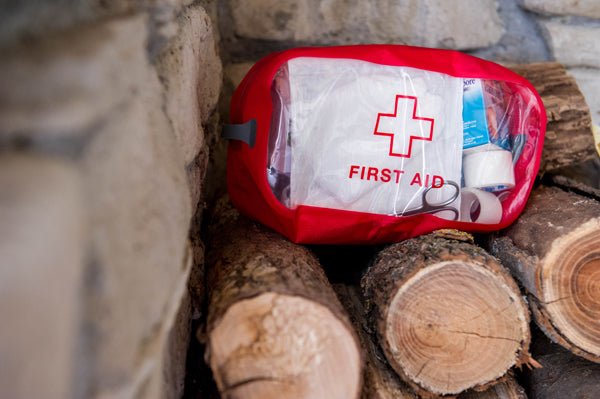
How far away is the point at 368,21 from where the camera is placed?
1.29 m

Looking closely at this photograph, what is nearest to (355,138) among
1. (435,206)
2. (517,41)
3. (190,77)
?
(435,206)

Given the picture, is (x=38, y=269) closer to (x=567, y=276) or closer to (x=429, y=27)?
(x=567, y=276)

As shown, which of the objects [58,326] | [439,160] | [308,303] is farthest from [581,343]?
[58,326]

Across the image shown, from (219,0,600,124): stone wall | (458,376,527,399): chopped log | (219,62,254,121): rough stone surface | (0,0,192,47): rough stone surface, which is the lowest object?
(458,376,527,399): chopped log

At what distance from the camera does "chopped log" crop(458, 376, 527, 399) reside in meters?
1.00

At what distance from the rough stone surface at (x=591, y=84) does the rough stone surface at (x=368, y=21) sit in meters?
0.23

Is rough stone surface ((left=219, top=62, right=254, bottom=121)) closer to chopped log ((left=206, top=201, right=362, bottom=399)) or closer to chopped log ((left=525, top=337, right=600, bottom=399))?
chopped log ((left=206, top=201, right=362, bottom=399))

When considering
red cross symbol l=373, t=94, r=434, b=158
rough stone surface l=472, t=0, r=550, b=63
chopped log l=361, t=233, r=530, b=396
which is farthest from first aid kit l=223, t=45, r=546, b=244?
rough stone surface l=472, t=0, r=550, b=63

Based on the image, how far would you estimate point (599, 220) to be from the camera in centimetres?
91

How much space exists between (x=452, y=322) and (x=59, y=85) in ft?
2.14

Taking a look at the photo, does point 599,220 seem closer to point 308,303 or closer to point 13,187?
point 308,303

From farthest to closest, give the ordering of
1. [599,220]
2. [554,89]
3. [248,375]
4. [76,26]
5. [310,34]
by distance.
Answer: [310,34] → [554,89] → [599,220] → [248,375] → [76,26]

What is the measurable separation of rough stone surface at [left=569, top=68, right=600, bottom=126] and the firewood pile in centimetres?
37

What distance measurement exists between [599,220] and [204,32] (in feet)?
2.47
